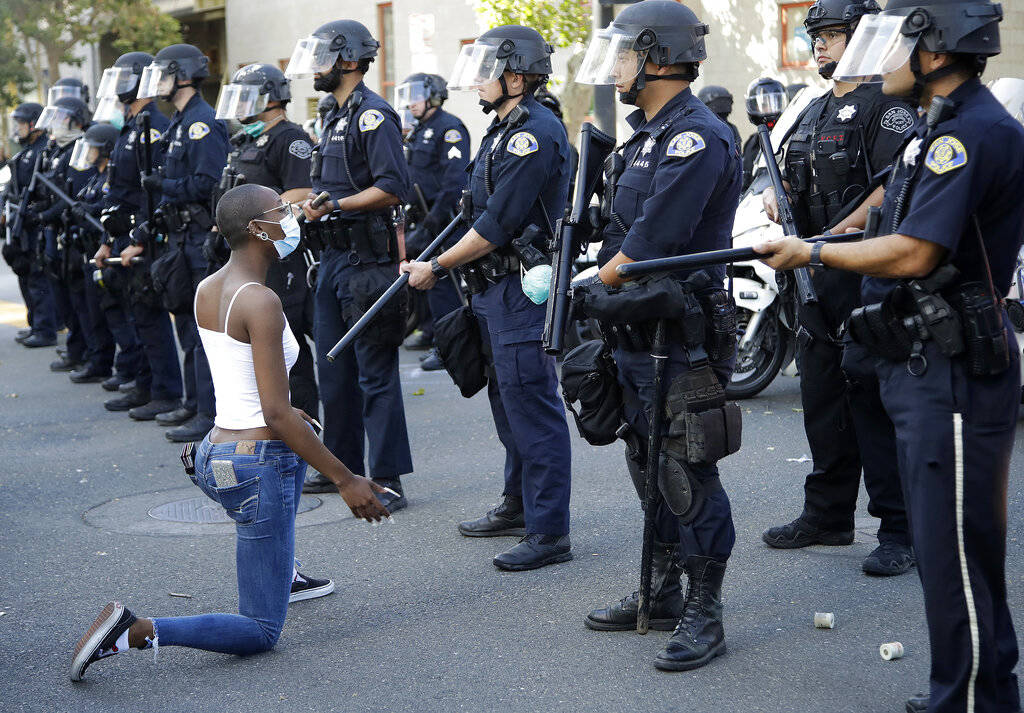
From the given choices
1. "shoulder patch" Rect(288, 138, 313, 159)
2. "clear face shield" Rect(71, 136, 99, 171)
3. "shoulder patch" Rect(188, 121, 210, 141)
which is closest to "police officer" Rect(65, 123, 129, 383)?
"clear face shield" Rect(71, 136, 99, 171)

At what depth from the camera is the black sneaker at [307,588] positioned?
494cm

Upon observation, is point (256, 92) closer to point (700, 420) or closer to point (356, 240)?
point (356, 240)

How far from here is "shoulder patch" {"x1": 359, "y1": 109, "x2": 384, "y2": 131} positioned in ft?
20.7

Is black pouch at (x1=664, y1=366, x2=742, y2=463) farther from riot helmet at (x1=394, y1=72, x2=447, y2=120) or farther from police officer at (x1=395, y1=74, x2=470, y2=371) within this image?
riot helmet at (x1=394, y1=72, x2=447, y2=120)

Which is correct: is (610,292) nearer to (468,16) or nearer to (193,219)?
(193,219)

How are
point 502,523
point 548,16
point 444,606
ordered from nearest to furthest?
Answer: point 444,606 < point 502,523 < point 548,16

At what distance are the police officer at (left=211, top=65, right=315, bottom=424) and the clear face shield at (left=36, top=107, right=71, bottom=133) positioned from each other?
Result: 4.27 metres

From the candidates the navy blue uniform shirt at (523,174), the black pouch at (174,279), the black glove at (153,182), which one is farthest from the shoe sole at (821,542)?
the black glove at (153,182)

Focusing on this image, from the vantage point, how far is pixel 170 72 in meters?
8.16

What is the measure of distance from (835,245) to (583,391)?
4.03 ft

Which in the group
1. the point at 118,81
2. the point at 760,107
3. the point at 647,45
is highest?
the point at 647,45

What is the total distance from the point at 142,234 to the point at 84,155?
199 cm

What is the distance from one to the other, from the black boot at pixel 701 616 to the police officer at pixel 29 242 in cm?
890

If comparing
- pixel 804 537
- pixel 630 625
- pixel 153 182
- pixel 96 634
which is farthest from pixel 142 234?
pixel 630 625
